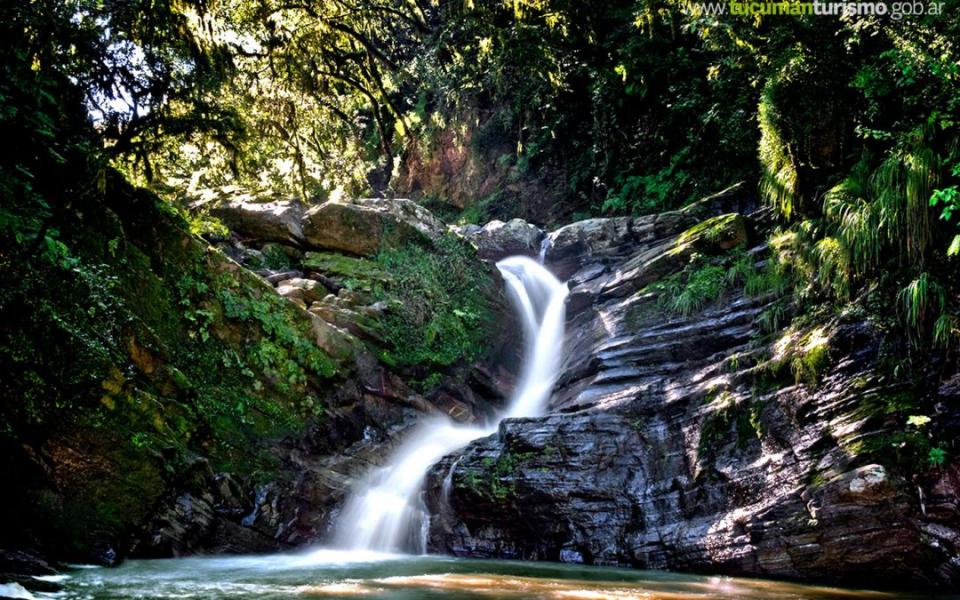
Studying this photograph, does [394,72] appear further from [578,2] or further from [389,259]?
[389,259]

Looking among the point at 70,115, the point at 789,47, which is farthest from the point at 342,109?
the point at 789,47

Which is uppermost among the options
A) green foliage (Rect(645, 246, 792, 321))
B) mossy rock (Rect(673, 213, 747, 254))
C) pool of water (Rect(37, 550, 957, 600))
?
mossy rock (Rect(673, 213, 747, 254))

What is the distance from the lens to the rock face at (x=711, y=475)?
18.8 ft

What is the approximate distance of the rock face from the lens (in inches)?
225

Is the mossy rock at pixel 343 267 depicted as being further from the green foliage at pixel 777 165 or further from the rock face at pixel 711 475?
the green foliage at pixel 777 165

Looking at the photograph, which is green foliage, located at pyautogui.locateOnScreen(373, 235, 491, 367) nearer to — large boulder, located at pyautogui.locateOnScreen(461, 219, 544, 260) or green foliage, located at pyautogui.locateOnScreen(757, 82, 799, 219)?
large boulder, located at pyautogui.locateOnScreen(461, 219, 544, 260)

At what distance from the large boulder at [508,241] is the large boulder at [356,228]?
3.40 meters

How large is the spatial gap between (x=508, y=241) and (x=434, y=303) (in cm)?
516

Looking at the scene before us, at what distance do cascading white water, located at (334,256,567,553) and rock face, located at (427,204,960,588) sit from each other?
1.58ft

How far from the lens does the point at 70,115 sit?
658 centimetres

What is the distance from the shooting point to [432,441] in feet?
33.9

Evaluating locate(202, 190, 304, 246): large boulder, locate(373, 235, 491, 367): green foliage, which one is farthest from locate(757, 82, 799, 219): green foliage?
locate(202, 190, 304, 246): large boulder

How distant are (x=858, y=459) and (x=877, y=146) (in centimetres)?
558

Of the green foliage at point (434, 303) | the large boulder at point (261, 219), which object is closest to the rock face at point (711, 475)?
the green foliage at point (434, 303)
